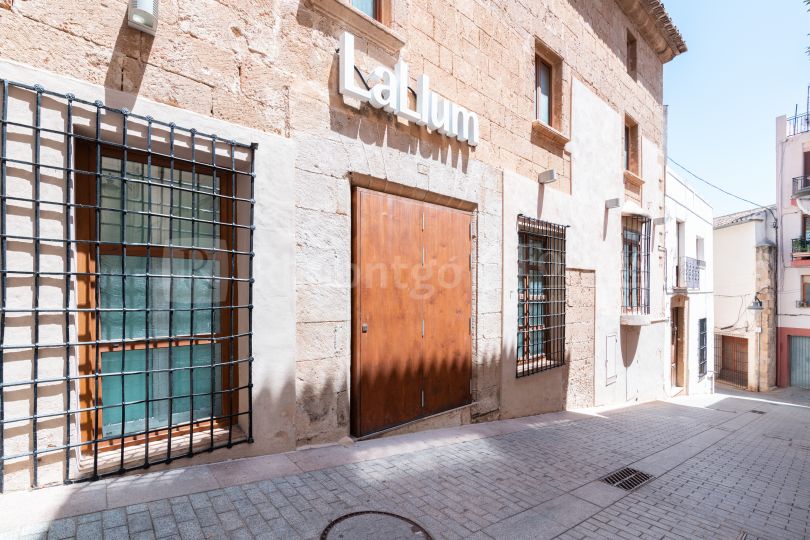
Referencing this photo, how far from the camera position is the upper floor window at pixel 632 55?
9348 millimetres

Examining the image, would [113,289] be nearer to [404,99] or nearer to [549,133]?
[404,99]

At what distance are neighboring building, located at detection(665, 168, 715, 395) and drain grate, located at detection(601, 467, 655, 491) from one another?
26.4ft

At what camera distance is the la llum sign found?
147 inches

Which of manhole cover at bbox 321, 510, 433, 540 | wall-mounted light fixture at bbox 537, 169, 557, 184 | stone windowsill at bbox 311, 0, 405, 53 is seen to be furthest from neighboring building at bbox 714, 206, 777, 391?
manhole cover at bbox 321, 510, 433, 540

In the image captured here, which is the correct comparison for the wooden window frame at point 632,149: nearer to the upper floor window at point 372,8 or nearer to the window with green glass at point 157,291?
the upper floor window at point 372,8

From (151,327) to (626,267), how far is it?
29.9 feet

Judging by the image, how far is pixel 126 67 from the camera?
2.76m

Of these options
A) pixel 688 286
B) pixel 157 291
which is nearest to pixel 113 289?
pixel 157 291

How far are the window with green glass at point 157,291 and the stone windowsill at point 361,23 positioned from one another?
71.6 inches

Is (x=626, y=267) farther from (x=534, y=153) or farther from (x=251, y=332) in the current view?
(x=251, y=332)

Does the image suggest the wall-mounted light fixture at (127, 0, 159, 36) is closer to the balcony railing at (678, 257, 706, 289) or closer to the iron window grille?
the balcony railing at (678, 257, 706, 289)

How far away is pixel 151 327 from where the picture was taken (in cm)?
305

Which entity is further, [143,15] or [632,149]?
[632,149]

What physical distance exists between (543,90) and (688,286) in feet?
25.7
